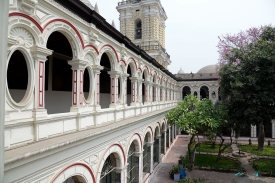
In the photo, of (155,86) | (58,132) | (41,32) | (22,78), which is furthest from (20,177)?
(155,86)

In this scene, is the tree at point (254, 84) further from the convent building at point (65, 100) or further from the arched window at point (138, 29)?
the arched window at point (138, 29)

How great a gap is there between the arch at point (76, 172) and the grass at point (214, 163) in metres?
12.2

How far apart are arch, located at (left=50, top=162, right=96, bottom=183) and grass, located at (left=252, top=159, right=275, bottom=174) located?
46.4 ft

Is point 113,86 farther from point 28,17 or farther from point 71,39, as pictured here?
point 28,17

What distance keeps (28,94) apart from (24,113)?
43cm

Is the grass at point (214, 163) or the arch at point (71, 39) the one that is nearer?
the arch at point (71, 39)

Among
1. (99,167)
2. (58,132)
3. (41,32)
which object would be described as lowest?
(99,167)

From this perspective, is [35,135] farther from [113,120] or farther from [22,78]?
[113,120]

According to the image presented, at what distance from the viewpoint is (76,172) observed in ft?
18.5

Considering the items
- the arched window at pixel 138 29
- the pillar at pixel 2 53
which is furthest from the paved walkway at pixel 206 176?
the arched window at pixel 138 29

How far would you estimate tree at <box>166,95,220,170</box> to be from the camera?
553 inches

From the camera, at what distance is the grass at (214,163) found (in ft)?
53.0

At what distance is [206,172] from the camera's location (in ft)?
51.0

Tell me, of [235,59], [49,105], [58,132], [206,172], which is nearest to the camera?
[58,132]
